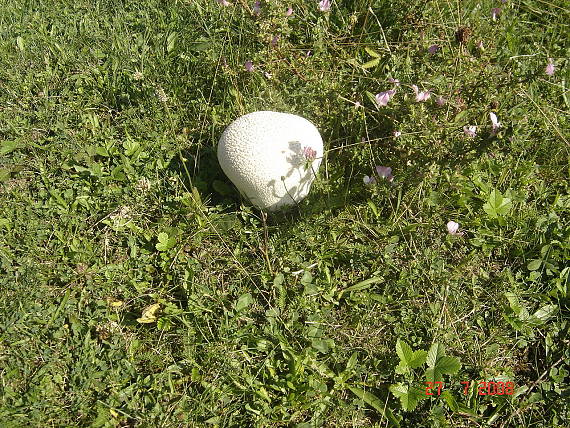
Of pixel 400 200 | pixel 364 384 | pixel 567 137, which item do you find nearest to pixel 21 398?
pixel 364 384

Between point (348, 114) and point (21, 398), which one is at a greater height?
point (348, 114)

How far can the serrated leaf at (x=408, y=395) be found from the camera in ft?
6.76

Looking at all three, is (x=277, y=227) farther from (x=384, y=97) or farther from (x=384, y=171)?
(x=384, y=97)

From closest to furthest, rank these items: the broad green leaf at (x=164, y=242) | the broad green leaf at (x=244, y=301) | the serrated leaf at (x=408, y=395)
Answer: the serrated leaf at (x=408, y=395)
the broad green leaf at (x=244, y=301)
the broad green leaf at (x=164, y=242)

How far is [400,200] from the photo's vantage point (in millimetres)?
2582

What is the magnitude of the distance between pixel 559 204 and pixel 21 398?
8.81 ft

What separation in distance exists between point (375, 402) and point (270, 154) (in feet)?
3.78

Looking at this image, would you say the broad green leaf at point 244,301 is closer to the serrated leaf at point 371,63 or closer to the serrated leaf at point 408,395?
the serrated leaf at point 408,395

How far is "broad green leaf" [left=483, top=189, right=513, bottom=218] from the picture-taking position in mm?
2553

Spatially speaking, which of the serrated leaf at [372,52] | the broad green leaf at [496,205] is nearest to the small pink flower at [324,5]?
the serrated leaf at [372,52]

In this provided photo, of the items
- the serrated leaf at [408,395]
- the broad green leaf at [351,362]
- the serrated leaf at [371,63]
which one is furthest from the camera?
the serrated leaf at [371,63]

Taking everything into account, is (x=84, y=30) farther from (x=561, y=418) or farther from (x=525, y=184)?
(x=561, y=418)

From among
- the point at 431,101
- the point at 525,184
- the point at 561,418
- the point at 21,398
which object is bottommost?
the point at 561,418

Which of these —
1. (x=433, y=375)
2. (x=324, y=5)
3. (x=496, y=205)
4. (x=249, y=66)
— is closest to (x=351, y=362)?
(x=433, y=375)
